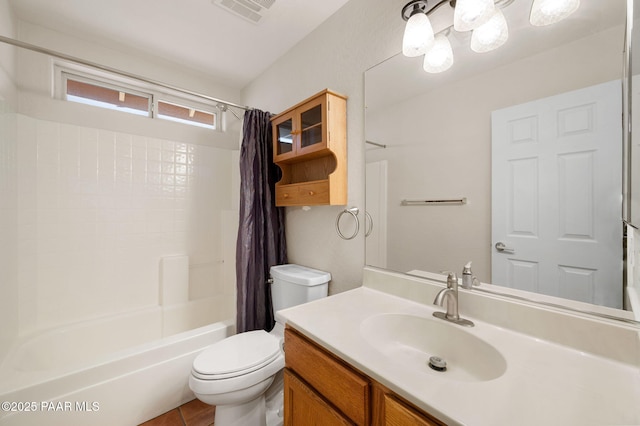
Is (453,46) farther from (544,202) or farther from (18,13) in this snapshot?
(18,13)

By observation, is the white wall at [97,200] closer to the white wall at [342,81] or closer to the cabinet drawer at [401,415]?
the white wall at [342,81]

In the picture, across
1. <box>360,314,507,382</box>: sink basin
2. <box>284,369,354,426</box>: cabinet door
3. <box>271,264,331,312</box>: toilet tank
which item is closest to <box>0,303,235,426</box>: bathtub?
<box>271,264,331,312</box>: toilet tank

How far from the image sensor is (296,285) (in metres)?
1.51

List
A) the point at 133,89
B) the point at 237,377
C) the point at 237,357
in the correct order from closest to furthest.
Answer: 1. the point at 237,377
2. the point at 237,357
3. the point at 133,89

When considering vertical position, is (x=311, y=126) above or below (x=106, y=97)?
below

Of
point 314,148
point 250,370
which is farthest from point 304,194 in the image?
point 250,370

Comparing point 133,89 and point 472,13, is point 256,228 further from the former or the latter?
point 133,89

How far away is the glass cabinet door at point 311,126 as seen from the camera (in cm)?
144

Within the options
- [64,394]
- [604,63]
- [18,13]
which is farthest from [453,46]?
[18,13]

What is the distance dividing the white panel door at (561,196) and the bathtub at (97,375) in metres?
1.72

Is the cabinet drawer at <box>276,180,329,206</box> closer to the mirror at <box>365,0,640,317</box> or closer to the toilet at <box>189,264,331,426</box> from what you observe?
the mirror at <box>365,0,640,317</box>

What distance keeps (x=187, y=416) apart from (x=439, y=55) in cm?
230

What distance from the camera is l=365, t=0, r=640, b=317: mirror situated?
0.73 m

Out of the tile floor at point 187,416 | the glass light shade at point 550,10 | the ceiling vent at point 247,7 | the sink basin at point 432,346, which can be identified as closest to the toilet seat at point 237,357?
the tile floor at point 187,416
